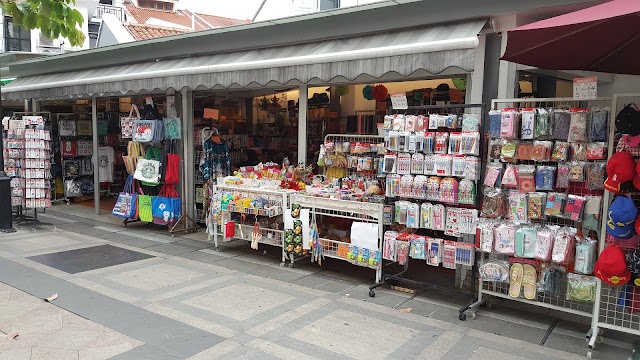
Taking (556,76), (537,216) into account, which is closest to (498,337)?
(537,216)

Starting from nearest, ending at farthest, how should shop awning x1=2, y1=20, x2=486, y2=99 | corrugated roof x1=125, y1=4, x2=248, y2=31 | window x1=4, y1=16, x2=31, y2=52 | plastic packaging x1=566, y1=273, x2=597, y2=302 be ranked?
plastic packaging x1=566, y1=273, x2=597, y2=302 → shop awning x1=2, y1=20, x2=486, y2=99 → window x1=4, y1=16, x2=31, y2=52 → corrugated roof x1=125, y1=4, x2=248, y2=31

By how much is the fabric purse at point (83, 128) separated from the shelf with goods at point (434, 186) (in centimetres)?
993

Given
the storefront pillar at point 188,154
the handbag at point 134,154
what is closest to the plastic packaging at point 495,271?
the storefront pillar at point 188,154

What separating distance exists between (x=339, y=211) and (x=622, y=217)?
11.1 ft

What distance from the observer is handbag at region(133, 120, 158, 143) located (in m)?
9.07

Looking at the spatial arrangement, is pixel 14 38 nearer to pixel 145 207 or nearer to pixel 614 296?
pixel 145 207

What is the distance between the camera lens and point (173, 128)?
9250 millimetres

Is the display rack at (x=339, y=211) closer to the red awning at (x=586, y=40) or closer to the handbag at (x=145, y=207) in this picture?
the red awning at (x=586, y=40)

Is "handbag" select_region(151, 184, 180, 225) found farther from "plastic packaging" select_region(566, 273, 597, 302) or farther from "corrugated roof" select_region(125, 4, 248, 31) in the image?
"corrugated roof" select_region(125, 4, 248, 31)

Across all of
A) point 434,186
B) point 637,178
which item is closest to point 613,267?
point 637,178

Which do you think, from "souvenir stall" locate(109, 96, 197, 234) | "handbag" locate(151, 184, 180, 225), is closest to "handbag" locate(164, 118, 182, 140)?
"souvenir stall" locate(109, 96, 197, 234)

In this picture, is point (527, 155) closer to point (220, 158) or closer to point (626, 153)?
point (626, 153)

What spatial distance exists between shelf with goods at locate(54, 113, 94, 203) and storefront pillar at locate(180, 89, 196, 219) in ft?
16.1

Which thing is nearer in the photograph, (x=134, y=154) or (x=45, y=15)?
(x=45, y=15)
